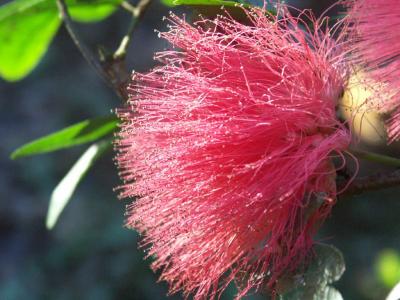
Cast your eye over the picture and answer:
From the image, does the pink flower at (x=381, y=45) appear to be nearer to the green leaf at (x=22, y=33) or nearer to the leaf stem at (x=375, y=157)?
the leaf stem at (x=375, y=157)

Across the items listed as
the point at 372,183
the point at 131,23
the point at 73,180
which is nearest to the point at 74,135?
the point at 73,180

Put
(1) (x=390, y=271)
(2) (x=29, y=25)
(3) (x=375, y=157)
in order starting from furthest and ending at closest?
(1) (x=390, y=271) → (2) (x=29, y=25) → (3) (x=375, y=157)

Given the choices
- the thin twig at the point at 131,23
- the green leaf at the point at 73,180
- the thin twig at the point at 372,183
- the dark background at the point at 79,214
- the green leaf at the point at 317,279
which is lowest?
the dark background at the point at 79,214

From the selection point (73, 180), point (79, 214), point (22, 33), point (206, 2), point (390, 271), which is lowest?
point (79, 214)

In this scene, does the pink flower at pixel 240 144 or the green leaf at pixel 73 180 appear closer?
the pink flower at pixel 240 144

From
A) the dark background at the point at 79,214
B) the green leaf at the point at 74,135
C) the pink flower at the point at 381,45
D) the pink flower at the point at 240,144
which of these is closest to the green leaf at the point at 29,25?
the green leaf at the point at 74,135

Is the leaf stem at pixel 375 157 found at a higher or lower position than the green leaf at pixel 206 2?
lower

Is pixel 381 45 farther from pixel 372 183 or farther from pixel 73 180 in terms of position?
pixel 73 180

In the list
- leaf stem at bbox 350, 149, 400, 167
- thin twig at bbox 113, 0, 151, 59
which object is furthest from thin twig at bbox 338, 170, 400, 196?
thin twig at bbox 113, 0, 151, 59
